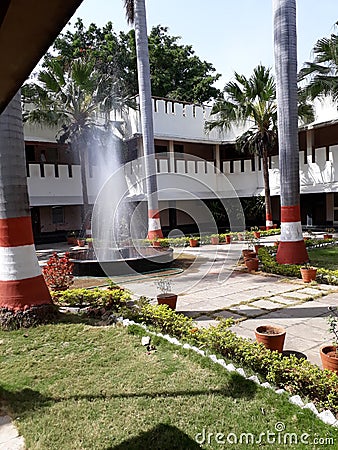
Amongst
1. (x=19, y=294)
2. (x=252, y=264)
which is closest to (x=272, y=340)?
(x=19, y=294)

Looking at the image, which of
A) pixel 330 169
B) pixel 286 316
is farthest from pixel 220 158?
pixel 286 316

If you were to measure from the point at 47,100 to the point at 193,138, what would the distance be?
732 cm

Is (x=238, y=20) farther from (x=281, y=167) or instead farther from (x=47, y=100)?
(x=47, y=100)

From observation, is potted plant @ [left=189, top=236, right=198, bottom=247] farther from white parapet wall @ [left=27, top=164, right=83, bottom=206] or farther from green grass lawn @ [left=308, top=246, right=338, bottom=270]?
white parapet wall @ [left=27, top=164, right=83, bottom=206]

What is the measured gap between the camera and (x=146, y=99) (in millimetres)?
13773

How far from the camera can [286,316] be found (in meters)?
5.75

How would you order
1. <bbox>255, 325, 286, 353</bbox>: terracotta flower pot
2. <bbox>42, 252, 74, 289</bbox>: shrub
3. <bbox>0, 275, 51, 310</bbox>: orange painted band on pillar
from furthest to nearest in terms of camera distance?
<bbox>42, 252, 74, 289</bbox>: shrub → <bbox>0, 275, 51, 310</bbox>: orange painted band on pillar → <bbox>255, 325, 286, 353</bbox>: terracotta flower pot

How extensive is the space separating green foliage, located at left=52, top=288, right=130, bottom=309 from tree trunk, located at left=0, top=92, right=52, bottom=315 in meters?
0.81

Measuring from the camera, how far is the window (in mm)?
20188

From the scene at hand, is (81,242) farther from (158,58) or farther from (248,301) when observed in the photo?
(158,58)

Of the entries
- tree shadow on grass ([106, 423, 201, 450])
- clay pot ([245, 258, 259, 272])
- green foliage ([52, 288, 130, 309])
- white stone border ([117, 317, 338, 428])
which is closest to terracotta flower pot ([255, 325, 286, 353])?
white stone border ([117, 317, 338, 428])

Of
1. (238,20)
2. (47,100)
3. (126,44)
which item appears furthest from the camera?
(126,44)

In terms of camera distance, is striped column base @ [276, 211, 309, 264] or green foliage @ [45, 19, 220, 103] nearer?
striped column base @ [276, 211, 309, 264]

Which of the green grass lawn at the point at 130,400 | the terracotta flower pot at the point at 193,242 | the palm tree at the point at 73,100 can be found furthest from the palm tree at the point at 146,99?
the green grass lawn at the point at 130,400
